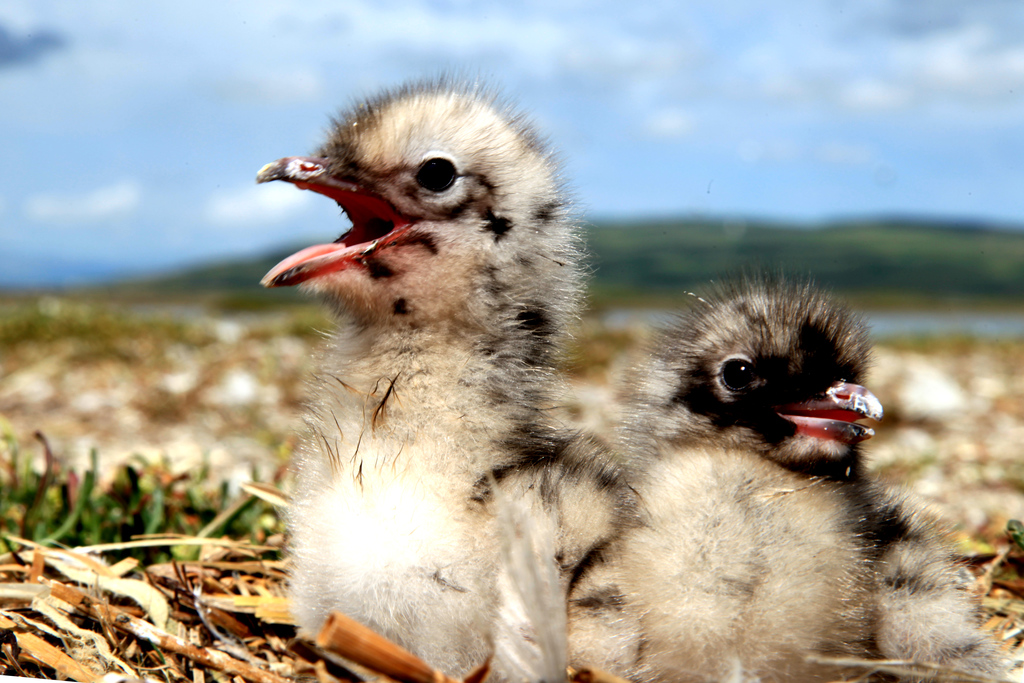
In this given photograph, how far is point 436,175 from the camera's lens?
251 centimetres

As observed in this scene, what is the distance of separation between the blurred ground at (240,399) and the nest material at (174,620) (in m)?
0.87

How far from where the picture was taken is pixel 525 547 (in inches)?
75.5

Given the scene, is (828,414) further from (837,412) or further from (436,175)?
(436,175)

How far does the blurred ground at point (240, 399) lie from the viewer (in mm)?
5586

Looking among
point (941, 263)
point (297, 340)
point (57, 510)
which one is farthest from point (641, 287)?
point (57, 510)

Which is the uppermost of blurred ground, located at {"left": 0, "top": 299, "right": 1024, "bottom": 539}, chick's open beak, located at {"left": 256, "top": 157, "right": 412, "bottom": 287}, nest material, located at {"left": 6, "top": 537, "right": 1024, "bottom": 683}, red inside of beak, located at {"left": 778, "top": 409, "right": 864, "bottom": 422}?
chick's open beak, located at {"left": 256, "top": 157, "right": 412, "bottom": 287}

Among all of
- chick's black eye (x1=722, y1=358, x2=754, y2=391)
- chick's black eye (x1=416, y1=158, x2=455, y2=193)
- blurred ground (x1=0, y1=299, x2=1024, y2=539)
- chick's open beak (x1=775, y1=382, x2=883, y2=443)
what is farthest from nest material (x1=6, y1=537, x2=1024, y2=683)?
chick's black eye (x1=416, y1=158, x2=455, y2=193)

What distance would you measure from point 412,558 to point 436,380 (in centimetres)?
48

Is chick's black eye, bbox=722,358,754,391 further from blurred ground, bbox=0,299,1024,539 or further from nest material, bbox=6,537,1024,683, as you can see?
blurred ground, bbox=0,299,1024,539

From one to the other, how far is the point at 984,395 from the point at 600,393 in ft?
12.5

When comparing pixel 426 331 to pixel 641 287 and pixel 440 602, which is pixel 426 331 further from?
pixel 641 287

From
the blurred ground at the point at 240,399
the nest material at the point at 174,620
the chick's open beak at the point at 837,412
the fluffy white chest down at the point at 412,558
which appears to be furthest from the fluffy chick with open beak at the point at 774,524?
the blurred ground at the point at 240,399

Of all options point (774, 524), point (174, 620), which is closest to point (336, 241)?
point (174, 620)

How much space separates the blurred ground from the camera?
5586mm
